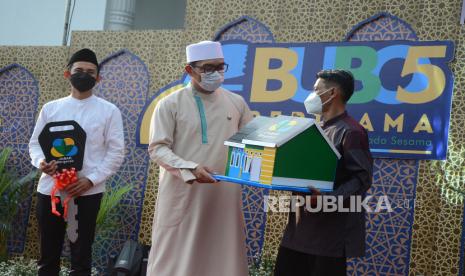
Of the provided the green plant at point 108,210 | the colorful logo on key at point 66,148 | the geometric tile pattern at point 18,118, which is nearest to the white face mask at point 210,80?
the colorful logo on key at point 66,148

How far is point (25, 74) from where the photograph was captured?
20.7 ft

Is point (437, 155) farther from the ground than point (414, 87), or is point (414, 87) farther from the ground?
point (414, 87)

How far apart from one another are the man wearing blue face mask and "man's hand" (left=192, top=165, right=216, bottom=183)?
0.41 m

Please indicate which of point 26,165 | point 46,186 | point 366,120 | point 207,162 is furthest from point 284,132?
point 26,165

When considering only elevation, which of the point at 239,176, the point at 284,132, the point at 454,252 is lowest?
the point at 454,252

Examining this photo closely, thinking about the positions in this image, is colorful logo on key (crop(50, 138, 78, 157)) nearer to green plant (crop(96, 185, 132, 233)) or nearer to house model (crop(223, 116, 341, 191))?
house model (crop(223, 116, 341, 191))

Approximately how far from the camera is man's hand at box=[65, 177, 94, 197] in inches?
150

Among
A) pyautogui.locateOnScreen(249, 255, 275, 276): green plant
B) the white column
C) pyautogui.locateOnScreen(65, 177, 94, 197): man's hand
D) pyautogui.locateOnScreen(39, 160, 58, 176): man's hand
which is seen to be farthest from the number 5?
the white column

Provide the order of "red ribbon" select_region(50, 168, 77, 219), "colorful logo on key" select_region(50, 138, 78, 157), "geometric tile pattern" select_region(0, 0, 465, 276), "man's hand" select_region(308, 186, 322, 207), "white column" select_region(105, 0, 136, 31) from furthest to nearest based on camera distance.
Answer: "white column" select_region(105, 0, 136, 31)
"geometric tile pattern" select_region(0, 0, 465, 276)
"colorful logo on key" select_region(50, 138, 78, 157)
"red ribbon" select_region(50, 168, 77, 219)
"man's hand" select_region(308, 186, 322, 207)

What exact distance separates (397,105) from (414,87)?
170 millimetres

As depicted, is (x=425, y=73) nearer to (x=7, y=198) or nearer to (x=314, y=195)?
(x=314, y=195)

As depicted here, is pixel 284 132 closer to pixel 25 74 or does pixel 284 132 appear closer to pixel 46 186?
pixel 46 186

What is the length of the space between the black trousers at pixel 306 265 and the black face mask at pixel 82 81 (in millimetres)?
1625

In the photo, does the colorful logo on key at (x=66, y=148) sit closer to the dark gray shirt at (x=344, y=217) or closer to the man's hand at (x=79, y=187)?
the man's hand at (x=79, y=187)
